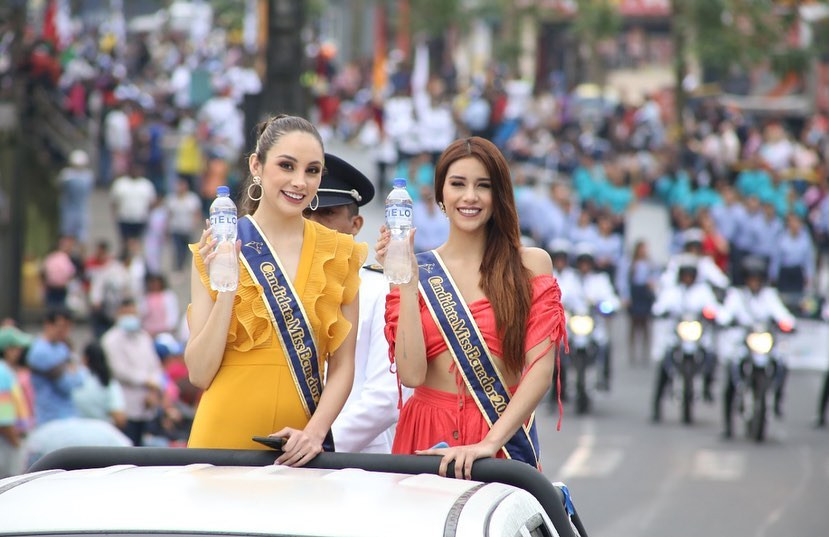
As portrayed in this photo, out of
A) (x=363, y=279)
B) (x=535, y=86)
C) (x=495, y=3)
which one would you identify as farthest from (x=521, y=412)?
(x=495, y=3)

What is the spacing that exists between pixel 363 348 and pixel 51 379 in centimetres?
733

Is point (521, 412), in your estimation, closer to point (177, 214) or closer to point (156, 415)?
point (156, 415)

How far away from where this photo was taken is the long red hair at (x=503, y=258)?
15.0 feet

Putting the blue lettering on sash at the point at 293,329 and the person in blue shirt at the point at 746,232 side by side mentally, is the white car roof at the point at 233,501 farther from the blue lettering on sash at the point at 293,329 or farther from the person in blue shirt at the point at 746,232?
the person in blue shirt at the point at 746,232

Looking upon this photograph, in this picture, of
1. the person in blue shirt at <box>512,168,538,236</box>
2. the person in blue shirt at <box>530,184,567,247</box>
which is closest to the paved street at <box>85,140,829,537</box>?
the person in blue shirt at <box>530,184,567,247</box>

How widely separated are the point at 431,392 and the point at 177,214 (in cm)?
1951

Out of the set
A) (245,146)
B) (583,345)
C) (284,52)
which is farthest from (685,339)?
(245,146)

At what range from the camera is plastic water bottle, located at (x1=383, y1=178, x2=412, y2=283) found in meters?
4.38

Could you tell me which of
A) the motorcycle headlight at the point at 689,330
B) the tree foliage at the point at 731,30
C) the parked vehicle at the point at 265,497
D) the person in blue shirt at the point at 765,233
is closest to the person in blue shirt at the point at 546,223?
the person in blue shirt at the point at 765,233

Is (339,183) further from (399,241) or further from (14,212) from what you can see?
(14,212)

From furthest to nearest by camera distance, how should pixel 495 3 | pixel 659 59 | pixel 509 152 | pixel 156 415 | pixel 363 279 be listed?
pixel 659 59, pixel 495 3, pixel 509 152, pixel 156 415, pixel 363 279

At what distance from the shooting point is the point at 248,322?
432cm

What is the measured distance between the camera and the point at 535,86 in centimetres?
4841

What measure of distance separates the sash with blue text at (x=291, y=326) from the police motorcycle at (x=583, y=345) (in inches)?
542
